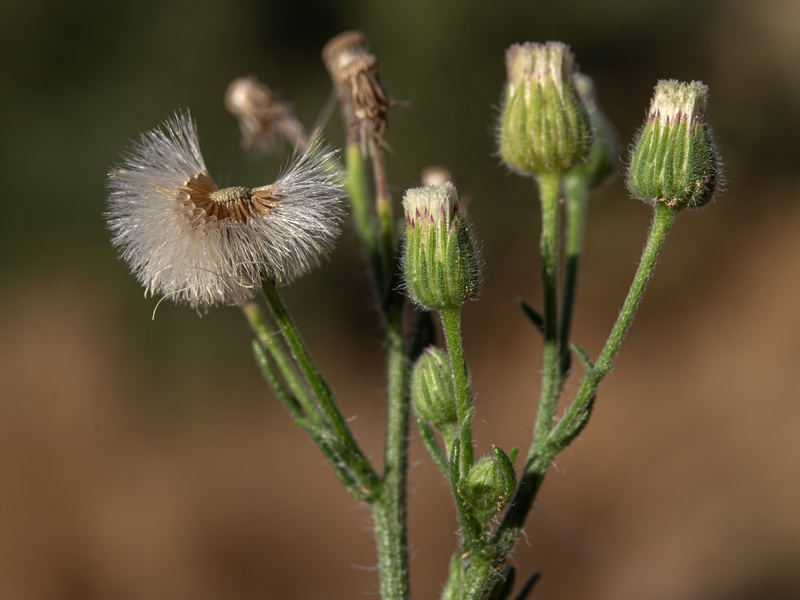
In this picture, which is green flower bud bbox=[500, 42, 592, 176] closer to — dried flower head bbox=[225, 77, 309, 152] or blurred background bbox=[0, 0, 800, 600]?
dried flower head bbox=[225, 77, 309, 152]

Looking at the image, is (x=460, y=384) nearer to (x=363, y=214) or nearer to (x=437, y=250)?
(x=437, y=250)

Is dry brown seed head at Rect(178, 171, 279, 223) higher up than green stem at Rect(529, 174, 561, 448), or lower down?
higher up

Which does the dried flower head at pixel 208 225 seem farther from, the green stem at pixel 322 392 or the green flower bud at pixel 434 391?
the green flower bud at pixel 434 391

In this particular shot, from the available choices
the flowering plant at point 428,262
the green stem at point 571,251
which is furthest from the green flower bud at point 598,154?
the flowering plant at point 428,262

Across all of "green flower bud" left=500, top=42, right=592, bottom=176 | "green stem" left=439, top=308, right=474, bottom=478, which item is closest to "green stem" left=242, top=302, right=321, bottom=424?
"green stem" left=439, top=308, right=474, bottom=478

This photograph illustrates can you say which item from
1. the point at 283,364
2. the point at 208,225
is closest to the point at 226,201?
the point at 208,225

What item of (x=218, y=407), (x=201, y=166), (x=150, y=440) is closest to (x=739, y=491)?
(x=218, y=407)

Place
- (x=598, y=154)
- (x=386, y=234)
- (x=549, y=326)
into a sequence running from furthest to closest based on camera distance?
(x=598, y=154)
(x=386, y=234)
(x=549, y=326)
